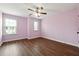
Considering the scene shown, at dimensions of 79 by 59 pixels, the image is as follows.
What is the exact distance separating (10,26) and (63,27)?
3852 millimetres

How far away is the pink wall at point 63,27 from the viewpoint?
12.9ft

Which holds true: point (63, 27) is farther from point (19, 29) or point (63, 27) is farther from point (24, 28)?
point (19, 29)

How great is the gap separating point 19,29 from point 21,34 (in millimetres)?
471

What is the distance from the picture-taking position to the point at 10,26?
5.12 m

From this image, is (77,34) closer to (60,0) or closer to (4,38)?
(60,0)

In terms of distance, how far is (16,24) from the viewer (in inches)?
215

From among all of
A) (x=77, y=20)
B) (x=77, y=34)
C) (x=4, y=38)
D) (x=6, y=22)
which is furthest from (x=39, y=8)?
(x=4, y=38)

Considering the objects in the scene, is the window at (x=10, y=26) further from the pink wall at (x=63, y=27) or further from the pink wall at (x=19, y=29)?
the pink wall at (x=63, y=27)

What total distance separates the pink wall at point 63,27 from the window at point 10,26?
9.53 feet

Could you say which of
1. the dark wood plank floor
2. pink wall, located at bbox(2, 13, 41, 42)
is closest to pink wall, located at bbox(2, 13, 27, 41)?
pink wall, located at bbox(2, 13, 41, 42)

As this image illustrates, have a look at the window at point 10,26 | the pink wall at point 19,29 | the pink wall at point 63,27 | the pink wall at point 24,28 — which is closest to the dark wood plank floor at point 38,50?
the pink wall at point 63,27

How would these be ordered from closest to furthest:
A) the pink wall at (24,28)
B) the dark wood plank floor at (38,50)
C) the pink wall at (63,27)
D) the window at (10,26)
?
the dark wood plank floor at (38,50), the pink wall at (63,27), the window at (10,26), the pink wall at (24,28)

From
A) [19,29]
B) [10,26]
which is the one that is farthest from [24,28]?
[10,26]

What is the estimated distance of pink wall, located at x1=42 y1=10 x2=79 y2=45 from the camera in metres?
3.93
